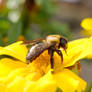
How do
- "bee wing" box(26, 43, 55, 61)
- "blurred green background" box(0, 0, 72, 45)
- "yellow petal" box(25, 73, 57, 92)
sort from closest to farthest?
1. "yellow petal" box(25, 73, 57, 92)
2. "bee wing" box(26, 43, 55, 61)
3. "blurred green background" box(0, 0, 72, 45)

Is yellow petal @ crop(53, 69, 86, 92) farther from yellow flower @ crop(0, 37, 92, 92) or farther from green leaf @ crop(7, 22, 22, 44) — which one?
green leaf @ crop(7, 22, 22, 44)

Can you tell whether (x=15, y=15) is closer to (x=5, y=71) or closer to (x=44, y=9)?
(x=44, y=9)

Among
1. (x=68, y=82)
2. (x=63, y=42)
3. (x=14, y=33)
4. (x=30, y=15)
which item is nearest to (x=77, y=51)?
(x=63, y=42)

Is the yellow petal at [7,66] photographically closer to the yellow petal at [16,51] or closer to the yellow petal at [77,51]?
the yellow petal at [16,51]

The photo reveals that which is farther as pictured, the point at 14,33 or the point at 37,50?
the point at 14,33

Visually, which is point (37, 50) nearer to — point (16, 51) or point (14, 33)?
point (16, 51)

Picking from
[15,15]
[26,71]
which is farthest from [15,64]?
[15,15]

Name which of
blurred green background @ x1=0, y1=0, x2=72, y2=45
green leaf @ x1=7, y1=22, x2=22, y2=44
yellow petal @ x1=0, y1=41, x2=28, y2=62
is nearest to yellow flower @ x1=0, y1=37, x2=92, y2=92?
yellow petal @ x1=0, y1=41, x2=28, y2=62

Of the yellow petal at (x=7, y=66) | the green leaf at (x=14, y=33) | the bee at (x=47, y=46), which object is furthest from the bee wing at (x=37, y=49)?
the green leaf at (x=14, y=33)
